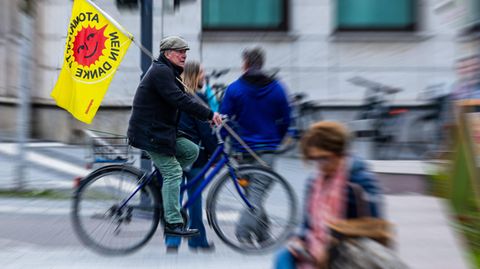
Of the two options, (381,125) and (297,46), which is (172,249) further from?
(297,46)

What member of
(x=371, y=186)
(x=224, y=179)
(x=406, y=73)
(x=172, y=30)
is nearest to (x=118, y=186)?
(x=224, y=179)

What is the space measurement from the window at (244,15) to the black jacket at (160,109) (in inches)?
329

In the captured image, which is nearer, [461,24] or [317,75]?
[461,24]

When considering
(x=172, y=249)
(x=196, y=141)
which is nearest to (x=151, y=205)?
(x=172, y=249)

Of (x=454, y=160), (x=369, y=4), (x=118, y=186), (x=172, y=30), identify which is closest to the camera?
(x=454, y=160)

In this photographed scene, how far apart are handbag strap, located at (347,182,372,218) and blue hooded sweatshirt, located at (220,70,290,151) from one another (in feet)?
9.23

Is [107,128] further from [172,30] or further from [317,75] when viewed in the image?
[317,75]

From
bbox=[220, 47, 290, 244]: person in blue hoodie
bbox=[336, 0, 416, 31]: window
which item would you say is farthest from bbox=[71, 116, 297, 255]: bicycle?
bbox=[336, 0, 416, 31]: window

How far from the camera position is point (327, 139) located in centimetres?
326

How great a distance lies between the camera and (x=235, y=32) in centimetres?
1366

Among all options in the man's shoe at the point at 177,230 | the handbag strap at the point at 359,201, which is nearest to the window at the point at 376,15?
the man's shoe at the point at 177,230

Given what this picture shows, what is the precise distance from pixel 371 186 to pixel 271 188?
245cm

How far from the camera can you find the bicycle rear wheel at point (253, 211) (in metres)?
5.64

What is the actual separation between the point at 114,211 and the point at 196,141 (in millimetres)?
876
